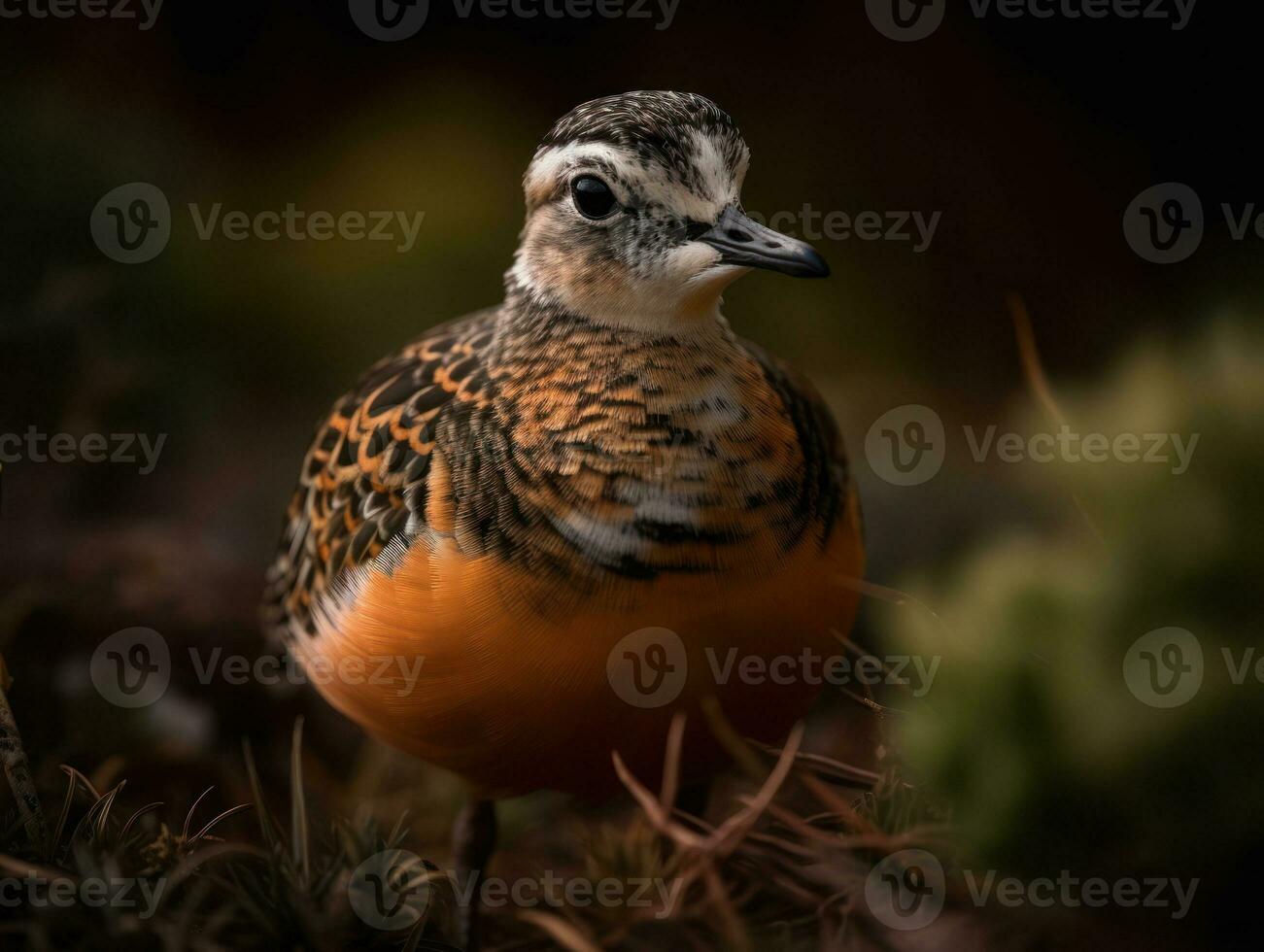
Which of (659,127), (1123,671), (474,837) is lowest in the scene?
(474,837)

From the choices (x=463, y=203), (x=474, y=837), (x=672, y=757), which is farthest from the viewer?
→ (x=463, y=203)

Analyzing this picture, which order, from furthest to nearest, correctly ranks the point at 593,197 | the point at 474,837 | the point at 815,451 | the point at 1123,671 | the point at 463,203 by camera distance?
the point at 463,203
the point at 474,837
the point at 815,451
the point at 593,197
the point at 1123,671

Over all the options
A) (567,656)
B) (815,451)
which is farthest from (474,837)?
(815,451)

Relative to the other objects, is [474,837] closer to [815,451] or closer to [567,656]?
[567,656]

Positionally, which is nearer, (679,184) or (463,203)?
(679,184)

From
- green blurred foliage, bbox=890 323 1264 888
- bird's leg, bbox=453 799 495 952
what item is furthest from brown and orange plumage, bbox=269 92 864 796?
green blurred foliage, bbox=890 323 1264 888

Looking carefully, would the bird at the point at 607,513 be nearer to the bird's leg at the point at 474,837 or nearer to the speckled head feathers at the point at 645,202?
the speckled head feathers at the point at 645,202

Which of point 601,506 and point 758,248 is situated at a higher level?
point 758,248
